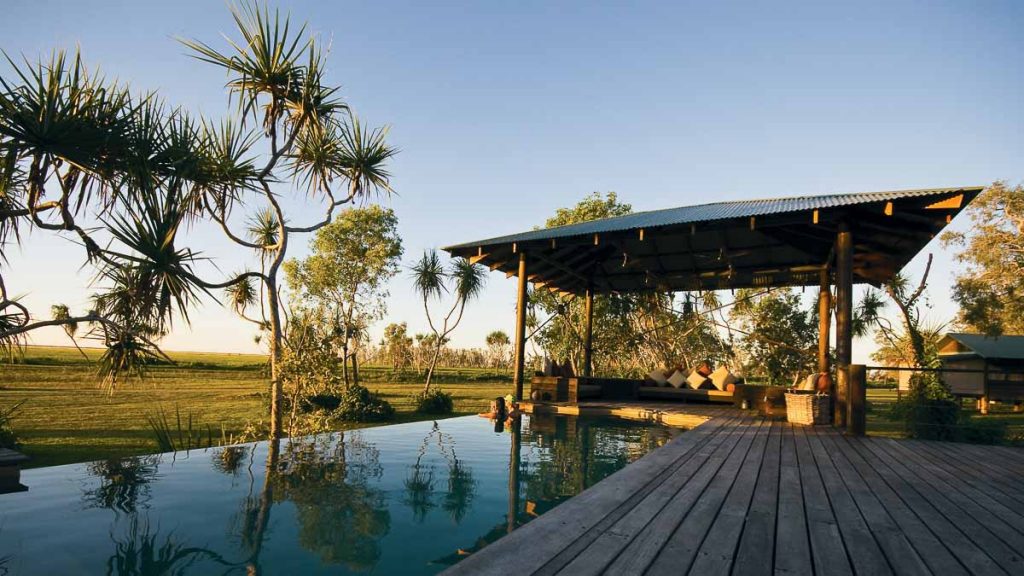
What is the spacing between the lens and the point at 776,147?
1491cm

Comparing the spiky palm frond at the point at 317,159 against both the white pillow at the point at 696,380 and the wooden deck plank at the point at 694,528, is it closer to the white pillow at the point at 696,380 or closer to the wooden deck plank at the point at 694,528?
the wooden deck plank at the point at 694,528

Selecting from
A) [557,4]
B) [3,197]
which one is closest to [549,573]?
[3,197]

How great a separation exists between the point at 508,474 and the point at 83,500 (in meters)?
3.58

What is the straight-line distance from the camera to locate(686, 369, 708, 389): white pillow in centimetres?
1274

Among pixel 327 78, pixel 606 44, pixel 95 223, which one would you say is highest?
pixel 606 44

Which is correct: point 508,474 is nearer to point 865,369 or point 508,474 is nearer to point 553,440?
point 553,440

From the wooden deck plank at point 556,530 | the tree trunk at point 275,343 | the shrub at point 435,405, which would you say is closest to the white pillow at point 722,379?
the wooden deck plank at point 556,530

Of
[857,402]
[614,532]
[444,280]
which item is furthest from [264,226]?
[857,402]

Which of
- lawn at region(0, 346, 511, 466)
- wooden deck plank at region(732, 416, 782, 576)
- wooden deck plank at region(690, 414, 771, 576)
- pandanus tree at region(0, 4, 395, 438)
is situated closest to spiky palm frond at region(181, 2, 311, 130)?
pandanus tree at region(0, 4, 395, 438)

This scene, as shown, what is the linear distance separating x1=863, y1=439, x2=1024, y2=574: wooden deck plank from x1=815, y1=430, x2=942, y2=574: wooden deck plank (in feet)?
0.68

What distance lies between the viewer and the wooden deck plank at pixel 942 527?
2.45 meters

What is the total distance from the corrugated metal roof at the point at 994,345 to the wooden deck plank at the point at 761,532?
23889 mm

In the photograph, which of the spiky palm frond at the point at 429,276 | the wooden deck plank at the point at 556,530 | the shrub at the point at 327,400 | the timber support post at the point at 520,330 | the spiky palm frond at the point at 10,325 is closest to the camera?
the wooden deck plank at the point at 556,530

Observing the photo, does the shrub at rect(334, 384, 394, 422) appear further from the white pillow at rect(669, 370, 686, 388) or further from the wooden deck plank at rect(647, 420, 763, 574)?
the wooden deck plank at rect(647, 420, 763, 574)
